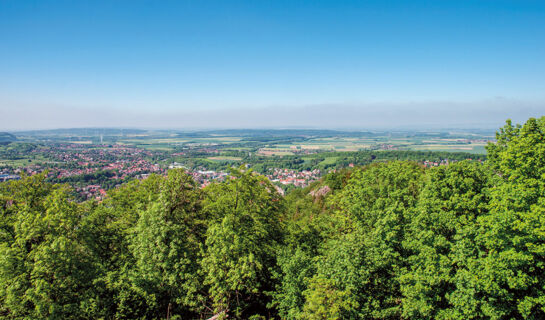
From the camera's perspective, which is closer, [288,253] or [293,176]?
[288,253]

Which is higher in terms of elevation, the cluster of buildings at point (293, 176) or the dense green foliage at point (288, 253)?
the dense green foliage at point (288, 253)

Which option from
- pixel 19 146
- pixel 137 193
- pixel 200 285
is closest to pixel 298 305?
pixel 200 285

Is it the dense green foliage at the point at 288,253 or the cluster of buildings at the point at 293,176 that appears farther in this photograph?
the cluster of buildings at the point at 293,176

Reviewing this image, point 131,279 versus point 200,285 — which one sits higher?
point 131,279

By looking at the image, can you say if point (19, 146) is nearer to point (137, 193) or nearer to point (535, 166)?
point (137, 193)

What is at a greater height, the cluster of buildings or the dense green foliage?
the dense green foliage

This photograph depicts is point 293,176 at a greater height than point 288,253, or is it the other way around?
point 288,253

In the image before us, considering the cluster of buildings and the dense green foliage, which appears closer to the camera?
the dense green foliage

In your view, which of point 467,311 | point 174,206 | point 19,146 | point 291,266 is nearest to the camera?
point 467,311
